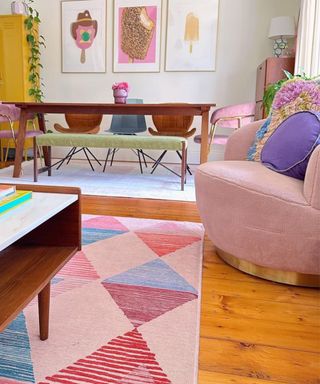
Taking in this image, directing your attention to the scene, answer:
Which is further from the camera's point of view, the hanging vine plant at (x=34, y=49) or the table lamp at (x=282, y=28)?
the hanging vine plant at (x=34, y=49)

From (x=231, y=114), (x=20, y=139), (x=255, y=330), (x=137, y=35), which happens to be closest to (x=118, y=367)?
(x=255, y=330)

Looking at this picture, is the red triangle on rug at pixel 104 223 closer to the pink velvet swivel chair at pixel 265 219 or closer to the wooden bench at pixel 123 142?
the pink velvet swivel chair at pixel 265 219

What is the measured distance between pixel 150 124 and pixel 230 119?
1895 millimetres

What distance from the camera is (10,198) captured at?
101cm

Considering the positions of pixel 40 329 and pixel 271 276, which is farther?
pixel 271 276

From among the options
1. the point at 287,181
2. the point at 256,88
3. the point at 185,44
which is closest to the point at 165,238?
the point at 287,181

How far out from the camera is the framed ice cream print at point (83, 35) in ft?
17.2

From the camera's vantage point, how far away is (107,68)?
5.35 m

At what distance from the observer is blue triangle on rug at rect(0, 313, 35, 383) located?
958 mm

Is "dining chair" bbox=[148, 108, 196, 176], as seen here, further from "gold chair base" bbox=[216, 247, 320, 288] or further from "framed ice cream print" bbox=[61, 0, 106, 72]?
"gold chair base" bbox=[216, 247, 320, 288]

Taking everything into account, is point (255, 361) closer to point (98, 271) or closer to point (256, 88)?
point (98, 271)

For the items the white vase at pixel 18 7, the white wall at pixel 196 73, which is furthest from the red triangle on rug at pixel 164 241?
the white vase at pixel 18 7

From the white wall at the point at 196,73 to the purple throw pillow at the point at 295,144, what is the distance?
137 inches

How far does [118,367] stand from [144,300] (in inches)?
15.1
